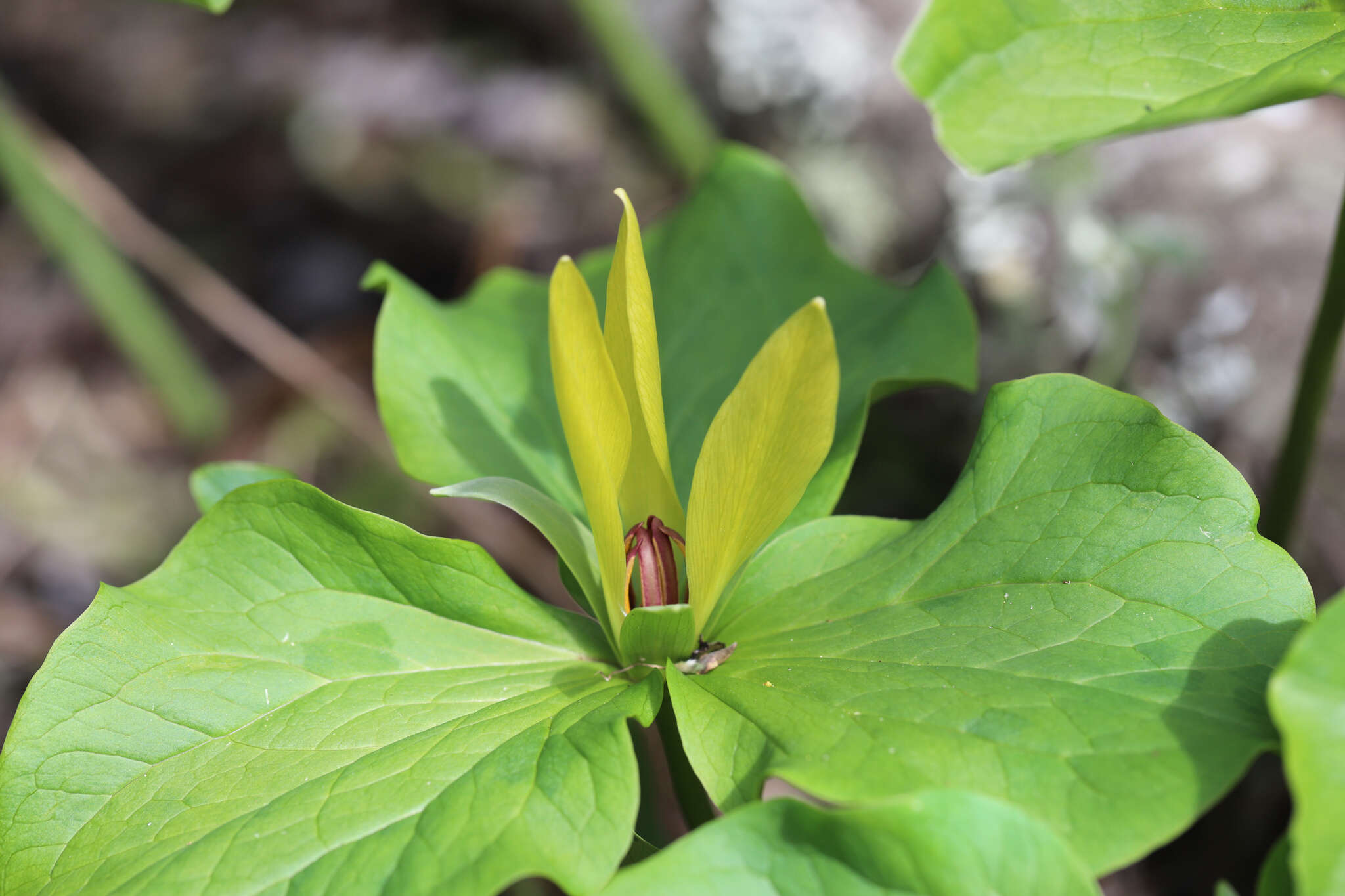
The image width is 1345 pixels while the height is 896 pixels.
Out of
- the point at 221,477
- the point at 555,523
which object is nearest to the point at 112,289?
the point at 221,477

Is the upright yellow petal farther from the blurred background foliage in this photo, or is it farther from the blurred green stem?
the blurred green stem

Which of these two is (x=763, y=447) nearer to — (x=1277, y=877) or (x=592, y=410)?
(x=592, y=410)

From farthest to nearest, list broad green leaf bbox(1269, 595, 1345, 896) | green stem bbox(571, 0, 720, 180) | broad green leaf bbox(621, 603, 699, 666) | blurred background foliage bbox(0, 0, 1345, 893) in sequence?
green stem bbox(571, 0, 720, 180), blurred background foliage bbox(0, 0, 1345, 893), broad green leaf bbox(621, 603, 699, 666), broad green leaf bbox(1269, 595, 1345, 896)

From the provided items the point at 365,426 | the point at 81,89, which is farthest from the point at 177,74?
the point at 365,426

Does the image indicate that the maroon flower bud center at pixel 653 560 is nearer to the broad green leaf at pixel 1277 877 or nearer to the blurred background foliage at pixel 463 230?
the blurred background foliage at pixel 463 230

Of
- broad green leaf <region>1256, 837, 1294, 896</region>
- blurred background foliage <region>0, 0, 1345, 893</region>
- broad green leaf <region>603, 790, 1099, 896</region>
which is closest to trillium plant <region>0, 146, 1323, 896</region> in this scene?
broad green leaf <region>603, 790, 1099, 896</region>

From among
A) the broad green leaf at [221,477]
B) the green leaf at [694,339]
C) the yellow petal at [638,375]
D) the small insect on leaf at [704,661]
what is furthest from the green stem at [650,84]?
the small insect on leaf at [704,661]

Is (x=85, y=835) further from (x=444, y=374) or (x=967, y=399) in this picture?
(x=967, y=399)
